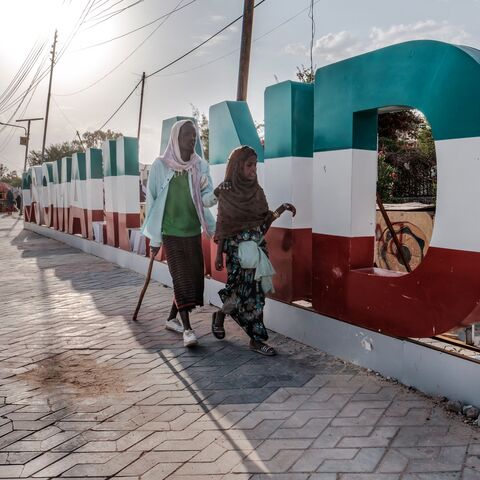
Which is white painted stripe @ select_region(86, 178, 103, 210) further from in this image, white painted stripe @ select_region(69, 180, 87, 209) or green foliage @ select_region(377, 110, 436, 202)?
green foliage @ select_region(377, 110, 436, 202)

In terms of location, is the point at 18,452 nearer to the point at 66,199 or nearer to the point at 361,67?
the point at 361,67

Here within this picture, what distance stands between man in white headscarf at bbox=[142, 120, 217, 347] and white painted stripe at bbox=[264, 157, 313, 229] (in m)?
0.71

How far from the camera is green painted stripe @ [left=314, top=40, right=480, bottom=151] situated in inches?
135

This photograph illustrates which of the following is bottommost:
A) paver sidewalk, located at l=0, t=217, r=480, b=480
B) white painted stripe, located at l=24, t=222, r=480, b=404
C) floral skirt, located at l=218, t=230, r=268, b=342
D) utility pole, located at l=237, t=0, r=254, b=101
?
paver sidewalk, located at l=0, t=217, r=480, b=480

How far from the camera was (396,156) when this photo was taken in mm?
17469

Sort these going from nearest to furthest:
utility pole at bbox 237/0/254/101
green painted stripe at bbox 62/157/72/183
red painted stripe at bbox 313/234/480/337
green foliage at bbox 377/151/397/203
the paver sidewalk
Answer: the paver sidewalk → red painted stripe at bbox 313/234/480/337 → utility pole at bbox 237/0/254/101 → green foliage at bbox 377/151/397/203 → green painted stripe at bbox 62/157/72/183

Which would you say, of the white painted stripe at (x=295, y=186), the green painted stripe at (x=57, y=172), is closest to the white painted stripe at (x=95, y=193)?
the green painted stripe at (x=57, y=172)

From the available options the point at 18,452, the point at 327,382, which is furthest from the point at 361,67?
the point at 18,452

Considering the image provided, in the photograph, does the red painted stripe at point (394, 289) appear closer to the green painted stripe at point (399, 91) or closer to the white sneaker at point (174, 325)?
the green painted stripe at point (399, 91)

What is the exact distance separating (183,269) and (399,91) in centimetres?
251

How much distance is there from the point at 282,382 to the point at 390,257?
353cm

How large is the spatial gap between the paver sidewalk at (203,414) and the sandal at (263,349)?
0.23ft

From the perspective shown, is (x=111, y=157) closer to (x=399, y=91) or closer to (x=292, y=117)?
(x=292, y=117)

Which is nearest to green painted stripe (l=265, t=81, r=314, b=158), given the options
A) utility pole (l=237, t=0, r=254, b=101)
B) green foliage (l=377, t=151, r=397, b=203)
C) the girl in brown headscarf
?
the girl in brown headscarf
